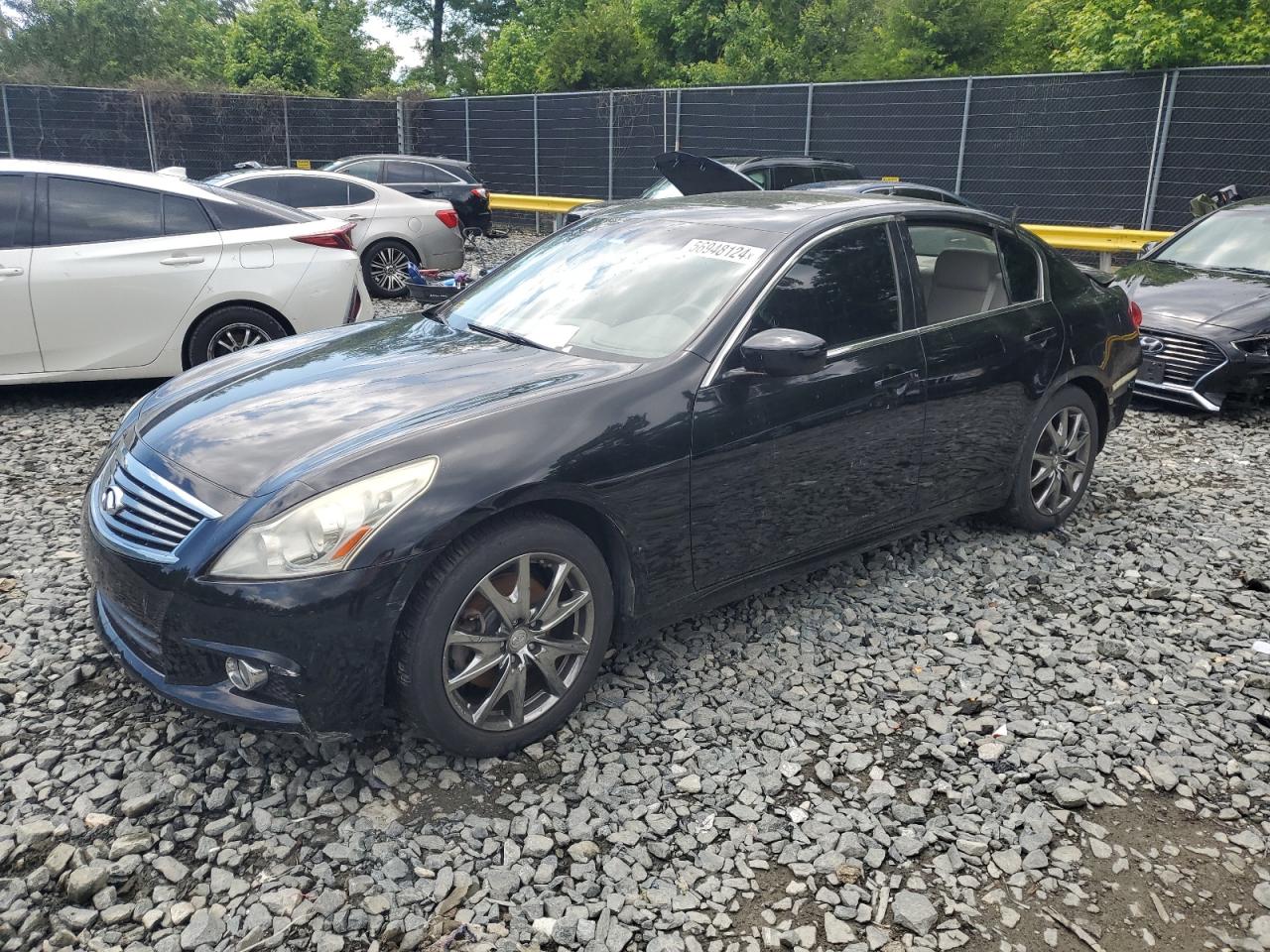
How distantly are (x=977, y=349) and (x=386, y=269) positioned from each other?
8.93 metres

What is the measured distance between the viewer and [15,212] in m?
6.38

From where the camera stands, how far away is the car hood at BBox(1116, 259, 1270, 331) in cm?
709

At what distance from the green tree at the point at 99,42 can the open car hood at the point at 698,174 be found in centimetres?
3858

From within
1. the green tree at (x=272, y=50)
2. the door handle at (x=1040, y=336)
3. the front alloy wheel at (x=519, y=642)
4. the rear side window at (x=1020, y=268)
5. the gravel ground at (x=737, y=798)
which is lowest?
the gravel ground at (x=737, y=798)

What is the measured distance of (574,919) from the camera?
2.61m

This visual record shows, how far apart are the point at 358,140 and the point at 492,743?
21761 mm

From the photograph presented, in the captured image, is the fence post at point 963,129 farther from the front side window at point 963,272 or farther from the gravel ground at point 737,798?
the gravel ground at point 737,798

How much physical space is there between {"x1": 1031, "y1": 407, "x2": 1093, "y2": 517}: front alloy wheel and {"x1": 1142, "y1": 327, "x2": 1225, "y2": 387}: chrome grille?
2539mm

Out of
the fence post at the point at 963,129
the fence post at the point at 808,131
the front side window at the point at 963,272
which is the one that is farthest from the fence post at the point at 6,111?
the front side window at the point at 963,272

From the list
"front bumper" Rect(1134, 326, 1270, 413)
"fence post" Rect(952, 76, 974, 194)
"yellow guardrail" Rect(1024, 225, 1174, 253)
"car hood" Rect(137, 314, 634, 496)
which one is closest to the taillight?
"car hood" Rect(137, 314, 634, 496)

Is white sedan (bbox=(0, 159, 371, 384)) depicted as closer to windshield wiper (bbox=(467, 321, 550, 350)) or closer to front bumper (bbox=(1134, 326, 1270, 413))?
windshield wiper (bbox=(467, 321, 550, 350))

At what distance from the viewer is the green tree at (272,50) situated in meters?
31.4

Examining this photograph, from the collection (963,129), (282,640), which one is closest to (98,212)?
(282,640)

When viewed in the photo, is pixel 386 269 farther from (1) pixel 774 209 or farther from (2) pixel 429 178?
(1) pixel 774 209
